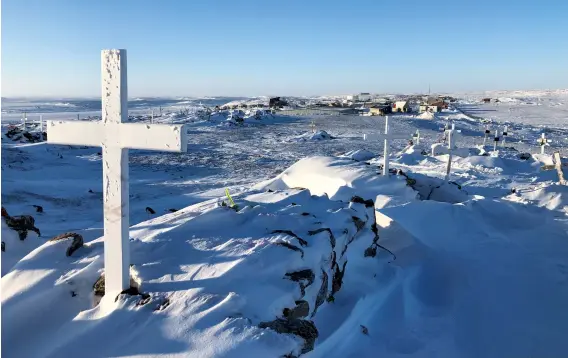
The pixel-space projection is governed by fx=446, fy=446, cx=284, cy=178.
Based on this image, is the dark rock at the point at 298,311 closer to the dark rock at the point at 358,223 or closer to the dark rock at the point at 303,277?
the dark rock at the point at 303,277

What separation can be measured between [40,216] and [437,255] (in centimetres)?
830

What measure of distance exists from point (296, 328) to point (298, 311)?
290mm

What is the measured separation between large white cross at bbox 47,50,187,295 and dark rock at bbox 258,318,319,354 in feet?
4.14

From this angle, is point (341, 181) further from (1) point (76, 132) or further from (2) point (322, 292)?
(1) point (76, 132)

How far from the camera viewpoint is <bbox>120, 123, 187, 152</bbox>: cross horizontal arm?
337 cm

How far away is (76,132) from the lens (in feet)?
12.7

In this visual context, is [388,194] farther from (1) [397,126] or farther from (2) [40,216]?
(1) [397,126]

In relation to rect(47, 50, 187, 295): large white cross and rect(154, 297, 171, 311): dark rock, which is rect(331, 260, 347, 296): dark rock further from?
rect(47, 50, 187, 295): large white cross

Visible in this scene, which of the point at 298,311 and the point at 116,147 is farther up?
the point at 116,147

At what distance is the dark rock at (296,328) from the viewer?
10.9 feet

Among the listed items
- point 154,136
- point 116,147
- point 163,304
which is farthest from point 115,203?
point 163,304

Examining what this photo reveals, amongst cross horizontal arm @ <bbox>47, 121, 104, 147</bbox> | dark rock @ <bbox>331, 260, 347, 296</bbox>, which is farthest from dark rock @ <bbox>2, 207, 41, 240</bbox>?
dark rock @ <bbox>331, 260, 347, 296</bbox>

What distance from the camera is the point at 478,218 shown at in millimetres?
8586

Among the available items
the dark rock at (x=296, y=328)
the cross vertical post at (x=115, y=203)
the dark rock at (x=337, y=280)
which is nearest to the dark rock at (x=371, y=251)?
the dark rock at (x=337, y=280)
